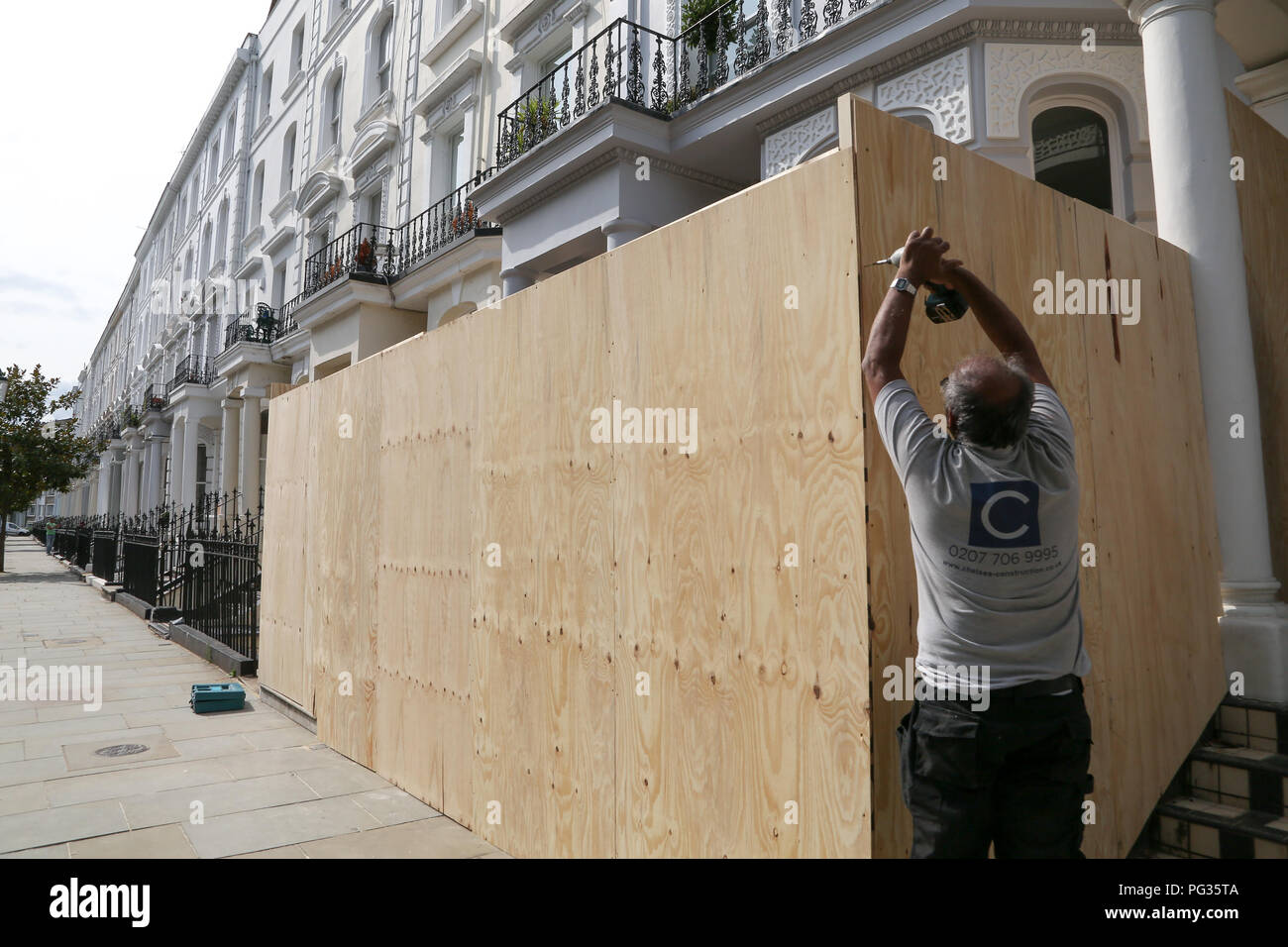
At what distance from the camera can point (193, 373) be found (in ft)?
94.8

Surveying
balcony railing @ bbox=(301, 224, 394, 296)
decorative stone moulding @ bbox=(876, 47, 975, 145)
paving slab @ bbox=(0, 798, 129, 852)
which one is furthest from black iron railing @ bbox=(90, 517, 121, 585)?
decorative stone moulding @ bbox=(876, 47, 975, 145)

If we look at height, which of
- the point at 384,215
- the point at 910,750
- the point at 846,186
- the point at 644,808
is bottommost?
the point at 644,808

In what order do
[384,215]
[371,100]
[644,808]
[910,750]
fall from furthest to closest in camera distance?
[371,100]
[384,215]
[644,808]
[910,750]

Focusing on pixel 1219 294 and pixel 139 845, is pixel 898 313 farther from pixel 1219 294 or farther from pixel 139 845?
pixel 139 845

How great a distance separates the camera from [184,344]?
34312 millimetres

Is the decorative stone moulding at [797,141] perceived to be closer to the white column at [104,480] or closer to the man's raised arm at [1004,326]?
the man's raised arm at [1004,326]

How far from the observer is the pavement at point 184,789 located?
4426 mm

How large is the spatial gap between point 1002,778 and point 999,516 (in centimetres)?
71

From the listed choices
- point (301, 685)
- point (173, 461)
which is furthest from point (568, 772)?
point (173, 461)

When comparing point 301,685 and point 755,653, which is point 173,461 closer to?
point 301,685

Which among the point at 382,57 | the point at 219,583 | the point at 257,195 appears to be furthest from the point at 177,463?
the point at 219,583

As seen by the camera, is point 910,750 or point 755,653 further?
point 755,653

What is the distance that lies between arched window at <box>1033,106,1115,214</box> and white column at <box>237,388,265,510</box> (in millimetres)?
20466

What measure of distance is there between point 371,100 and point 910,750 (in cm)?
2080
